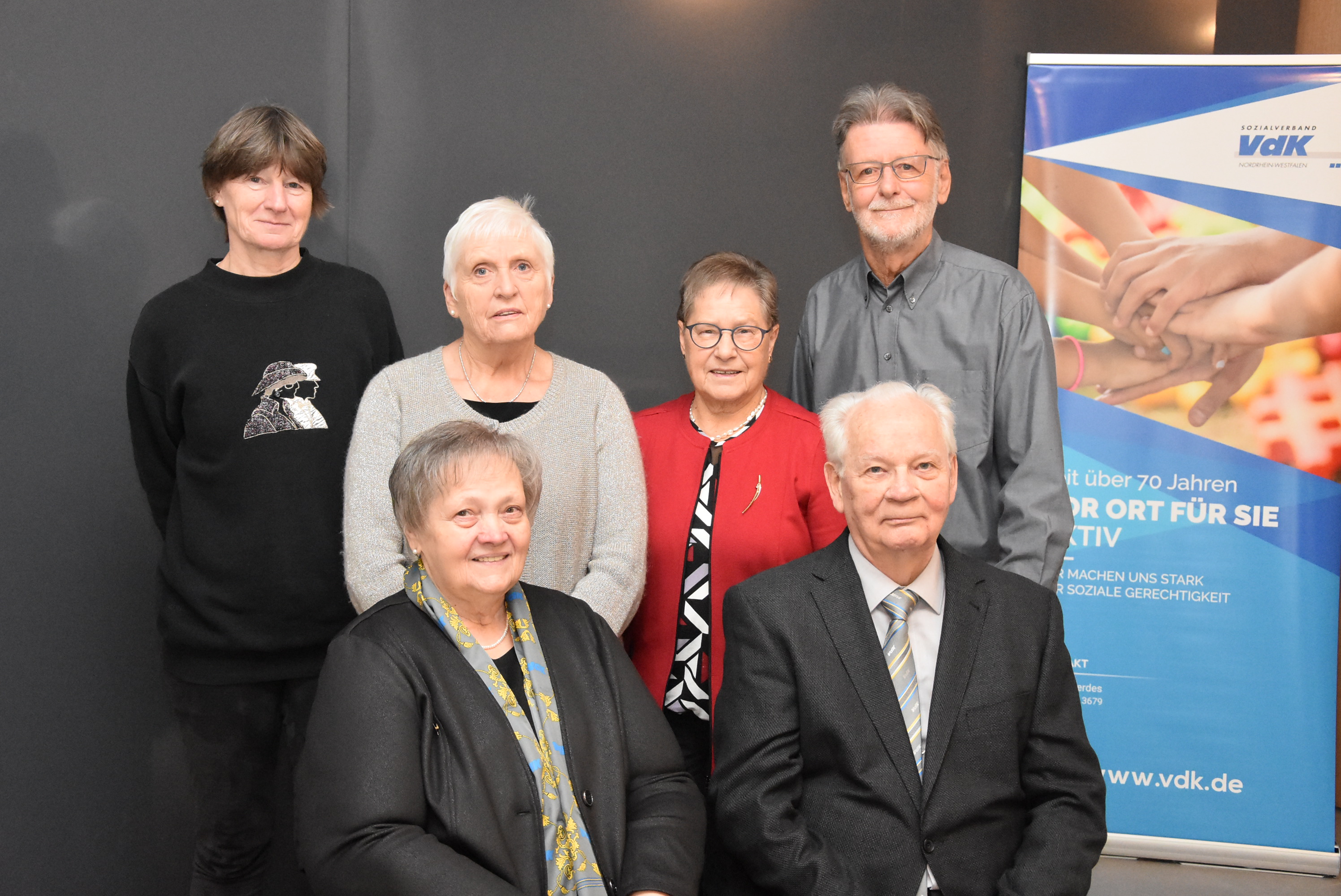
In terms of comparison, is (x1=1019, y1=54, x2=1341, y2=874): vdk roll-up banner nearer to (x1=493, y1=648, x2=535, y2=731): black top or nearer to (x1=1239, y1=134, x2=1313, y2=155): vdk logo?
(x1=1239, y1=134, x2=1313, y2=155): vdk logo

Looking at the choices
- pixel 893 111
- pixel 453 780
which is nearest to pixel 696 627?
pixel 453 780

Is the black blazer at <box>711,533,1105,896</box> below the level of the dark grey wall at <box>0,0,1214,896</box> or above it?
below

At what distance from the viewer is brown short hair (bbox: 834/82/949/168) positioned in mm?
2463

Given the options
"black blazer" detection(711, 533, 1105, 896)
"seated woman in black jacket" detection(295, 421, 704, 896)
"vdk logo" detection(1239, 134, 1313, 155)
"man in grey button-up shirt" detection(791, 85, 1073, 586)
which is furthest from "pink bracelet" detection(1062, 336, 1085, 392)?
"seated woman in black jacket" detection(295, 421, 704, 896)

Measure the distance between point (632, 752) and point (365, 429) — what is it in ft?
2.88

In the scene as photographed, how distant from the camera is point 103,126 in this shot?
307 cm

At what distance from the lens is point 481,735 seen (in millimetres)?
1739

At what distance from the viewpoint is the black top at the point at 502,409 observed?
7.49 feet

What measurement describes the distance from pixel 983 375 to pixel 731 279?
644 mm

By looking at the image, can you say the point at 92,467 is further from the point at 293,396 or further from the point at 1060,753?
the point at 1060,753

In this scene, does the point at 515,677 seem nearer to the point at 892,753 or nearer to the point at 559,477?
the point at 559,477

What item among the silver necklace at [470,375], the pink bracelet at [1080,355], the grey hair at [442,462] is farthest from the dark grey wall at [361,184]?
the grey hair at [442,462]

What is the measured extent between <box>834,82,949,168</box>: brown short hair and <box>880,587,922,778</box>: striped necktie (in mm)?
1151

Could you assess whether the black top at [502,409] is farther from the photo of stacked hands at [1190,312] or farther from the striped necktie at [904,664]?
the photo of stacked hands at [1190,312]
